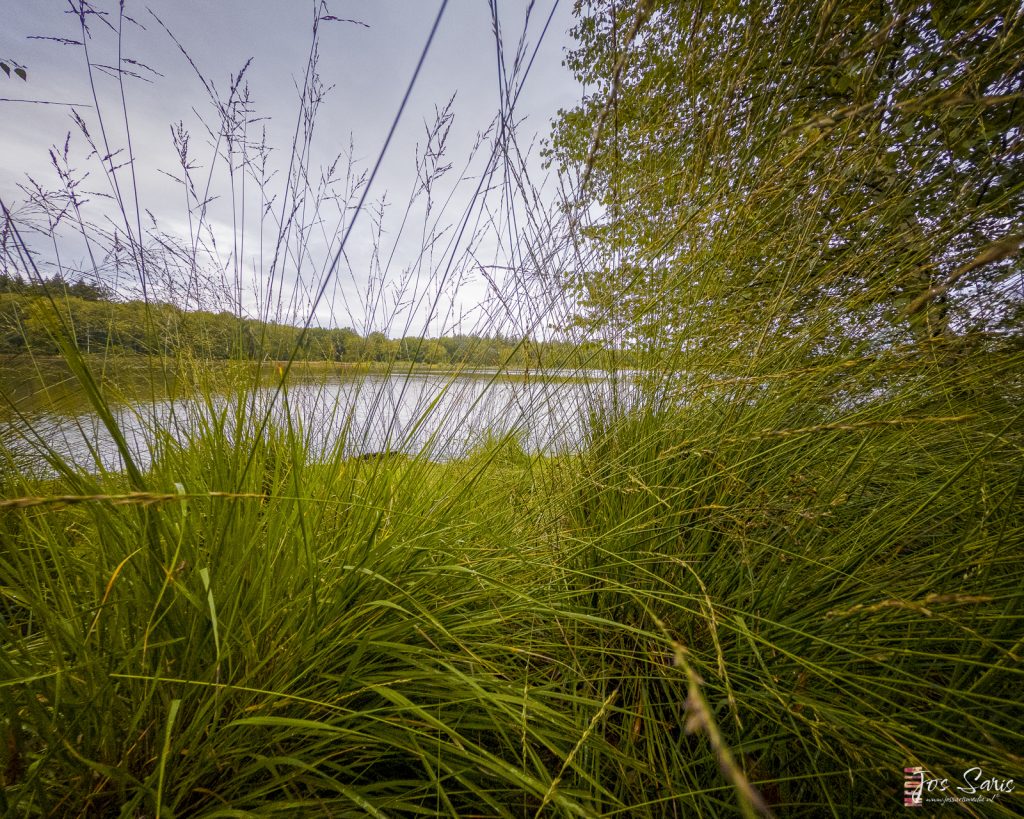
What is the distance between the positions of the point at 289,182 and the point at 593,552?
1425 mm

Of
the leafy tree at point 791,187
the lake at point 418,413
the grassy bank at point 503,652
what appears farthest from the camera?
the lake at point 418,413

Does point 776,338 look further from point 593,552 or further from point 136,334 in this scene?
point 136,334

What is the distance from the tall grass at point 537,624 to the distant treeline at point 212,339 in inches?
7.7

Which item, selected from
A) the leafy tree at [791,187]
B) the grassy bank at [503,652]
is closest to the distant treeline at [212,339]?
the leafy tree at [791,187]

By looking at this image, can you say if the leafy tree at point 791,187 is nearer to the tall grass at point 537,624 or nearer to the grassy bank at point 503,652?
the tall grass at point 537,624

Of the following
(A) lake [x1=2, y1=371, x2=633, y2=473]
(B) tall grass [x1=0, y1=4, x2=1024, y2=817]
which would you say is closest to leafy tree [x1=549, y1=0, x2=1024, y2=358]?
(B) tall grass [x1=0, y1=4, x2=1024, y2=817]

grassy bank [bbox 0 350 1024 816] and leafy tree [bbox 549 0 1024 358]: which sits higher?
leafy tree [bbox 549 0 1024 358]

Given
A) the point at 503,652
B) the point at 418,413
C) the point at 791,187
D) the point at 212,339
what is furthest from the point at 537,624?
the point at 212,339

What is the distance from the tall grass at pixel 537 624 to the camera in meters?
0.56

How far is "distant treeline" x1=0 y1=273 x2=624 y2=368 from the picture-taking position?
1209 millimetres

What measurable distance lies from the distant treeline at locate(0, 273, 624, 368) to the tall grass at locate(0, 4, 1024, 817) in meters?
0.20

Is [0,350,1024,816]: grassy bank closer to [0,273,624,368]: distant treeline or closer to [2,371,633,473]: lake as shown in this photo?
[2,371,633,473]: lake

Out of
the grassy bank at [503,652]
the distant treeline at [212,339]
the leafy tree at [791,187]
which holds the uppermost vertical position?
the leafy tree at [791,187]

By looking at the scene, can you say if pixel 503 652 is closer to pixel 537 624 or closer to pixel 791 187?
pixel 537 624
